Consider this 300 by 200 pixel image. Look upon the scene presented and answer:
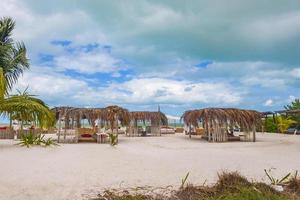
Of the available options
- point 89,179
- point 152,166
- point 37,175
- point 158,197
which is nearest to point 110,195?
point 158,197

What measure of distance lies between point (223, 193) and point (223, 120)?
17138 millimetres

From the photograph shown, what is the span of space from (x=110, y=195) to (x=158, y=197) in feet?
3.11

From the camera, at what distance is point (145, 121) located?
32219 millimetres

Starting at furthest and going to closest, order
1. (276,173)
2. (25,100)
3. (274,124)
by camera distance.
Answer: (274,124) → (25,100) → (276,173)

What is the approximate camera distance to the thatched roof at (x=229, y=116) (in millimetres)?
23734

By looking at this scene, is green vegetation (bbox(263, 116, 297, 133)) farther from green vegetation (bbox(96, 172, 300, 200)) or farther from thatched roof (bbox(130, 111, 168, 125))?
green vegetation (bbox(96, 172, 300, 200))

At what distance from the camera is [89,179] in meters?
8.62

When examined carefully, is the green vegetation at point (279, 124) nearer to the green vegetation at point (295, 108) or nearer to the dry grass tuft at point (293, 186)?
the green vegetation at point (295, 108)

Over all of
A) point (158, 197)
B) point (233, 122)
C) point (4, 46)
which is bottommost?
point (158, 197)

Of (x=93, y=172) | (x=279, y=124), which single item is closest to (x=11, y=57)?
(x=93, y=172)

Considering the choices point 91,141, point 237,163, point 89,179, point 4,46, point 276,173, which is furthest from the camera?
point 91,141

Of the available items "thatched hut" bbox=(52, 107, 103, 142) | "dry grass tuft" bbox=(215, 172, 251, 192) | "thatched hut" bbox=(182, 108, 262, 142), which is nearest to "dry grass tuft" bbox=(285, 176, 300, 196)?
"dry grass tuft" bbox=(215, 172, 251, 192)

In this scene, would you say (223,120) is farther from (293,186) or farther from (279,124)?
(293,186)

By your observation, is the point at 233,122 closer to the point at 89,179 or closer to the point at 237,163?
the point at 237,163
